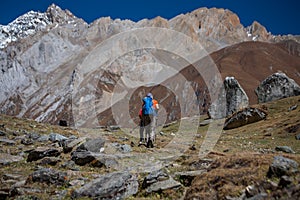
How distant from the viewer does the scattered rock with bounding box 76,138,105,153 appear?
1541 cm

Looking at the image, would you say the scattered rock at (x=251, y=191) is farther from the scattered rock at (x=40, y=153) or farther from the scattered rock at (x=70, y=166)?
the scattered rock at (x=40, y=153)

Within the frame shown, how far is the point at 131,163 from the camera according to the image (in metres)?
14.6

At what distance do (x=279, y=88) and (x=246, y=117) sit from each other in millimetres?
13284

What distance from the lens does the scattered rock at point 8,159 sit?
44.9 feet

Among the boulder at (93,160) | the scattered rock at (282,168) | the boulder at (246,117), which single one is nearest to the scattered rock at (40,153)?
the boulder at (93,160)

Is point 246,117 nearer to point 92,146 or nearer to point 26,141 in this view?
point 92,146

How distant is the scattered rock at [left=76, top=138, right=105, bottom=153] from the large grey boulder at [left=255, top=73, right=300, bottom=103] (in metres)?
35.7

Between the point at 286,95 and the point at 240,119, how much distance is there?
1315 cm

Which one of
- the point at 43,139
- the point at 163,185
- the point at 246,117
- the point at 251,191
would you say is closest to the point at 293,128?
the point at 246,117

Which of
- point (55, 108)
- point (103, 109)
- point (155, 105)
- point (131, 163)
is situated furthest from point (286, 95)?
point (55, 108)

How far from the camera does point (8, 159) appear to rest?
46.9ft

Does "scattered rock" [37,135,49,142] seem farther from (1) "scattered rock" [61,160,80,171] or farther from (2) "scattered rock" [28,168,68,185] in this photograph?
(2) "scattered rock" [28,168,68,185]

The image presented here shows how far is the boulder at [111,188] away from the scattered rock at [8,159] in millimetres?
5333

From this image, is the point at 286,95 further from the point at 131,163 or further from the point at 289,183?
the point at 289,183
